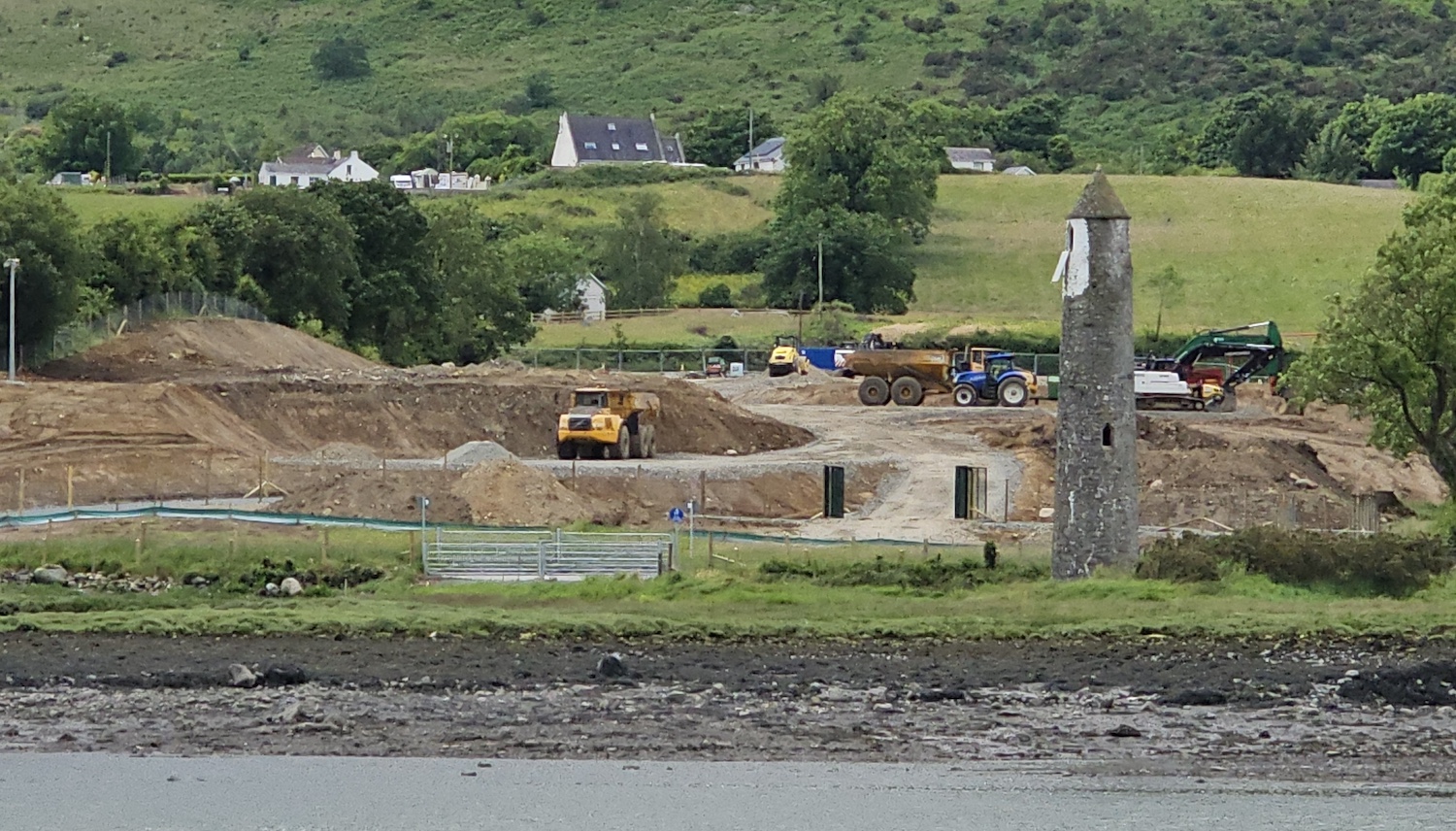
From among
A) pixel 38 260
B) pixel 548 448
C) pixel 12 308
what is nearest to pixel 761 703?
pixel 548 448

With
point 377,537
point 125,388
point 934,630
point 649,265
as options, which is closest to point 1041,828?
point 934,630

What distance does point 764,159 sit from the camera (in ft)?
563

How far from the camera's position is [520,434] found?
6712 centimetres

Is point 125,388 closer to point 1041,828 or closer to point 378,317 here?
point 378,317

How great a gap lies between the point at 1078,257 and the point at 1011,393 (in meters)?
39.2

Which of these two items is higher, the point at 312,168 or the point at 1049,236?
the point at 312,168

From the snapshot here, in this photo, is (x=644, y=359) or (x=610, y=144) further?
(x=610, y=144)

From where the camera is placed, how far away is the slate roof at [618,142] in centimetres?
17538

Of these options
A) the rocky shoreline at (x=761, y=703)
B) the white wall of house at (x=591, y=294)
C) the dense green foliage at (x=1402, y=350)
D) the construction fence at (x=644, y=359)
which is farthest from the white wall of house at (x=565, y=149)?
the rocky shoreline at (x=761, y=703)

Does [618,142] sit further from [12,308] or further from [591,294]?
[12,308]

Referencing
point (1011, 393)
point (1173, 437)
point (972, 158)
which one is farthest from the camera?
point (972, 158)

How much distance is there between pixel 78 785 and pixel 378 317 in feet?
207

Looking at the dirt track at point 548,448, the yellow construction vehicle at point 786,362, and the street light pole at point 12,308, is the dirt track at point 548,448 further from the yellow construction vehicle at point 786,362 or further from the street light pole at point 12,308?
the yellow construction vehicle at point 786,362

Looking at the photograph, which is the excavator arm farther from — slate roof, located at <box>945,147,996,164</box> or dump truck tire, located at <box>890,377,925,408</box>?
slate roof, located at <box>945,147,996,164</box>
